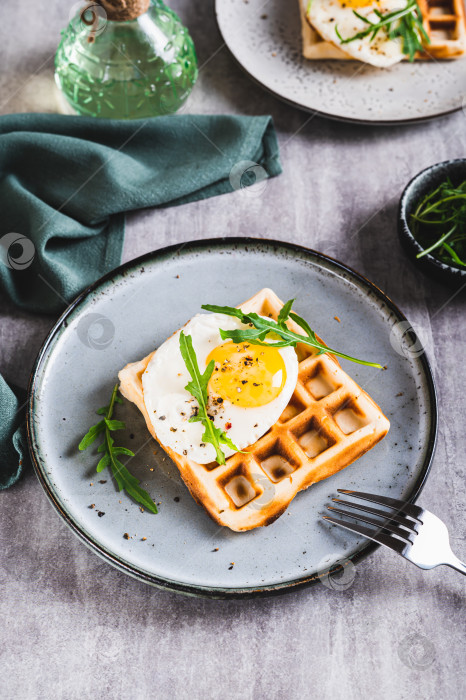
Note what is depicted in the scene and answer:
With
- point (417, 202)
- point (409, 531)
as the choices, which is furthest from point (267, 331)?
point (417, 202)

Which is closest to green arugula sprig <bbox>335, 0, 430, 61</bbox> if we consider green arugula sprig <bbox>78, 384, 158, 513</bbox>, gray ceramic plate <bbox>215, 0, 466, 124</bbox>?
gray ceramic plate <bbox>215, 0, 466, 124</bbox>

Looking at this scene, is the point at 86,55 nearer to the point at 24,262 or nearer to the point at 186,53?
the point at 186,53

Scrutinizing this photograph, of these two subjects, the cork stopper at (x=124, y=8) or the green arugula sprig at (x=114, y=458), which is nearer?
the green arugula sprig at (x=114, y=458)
